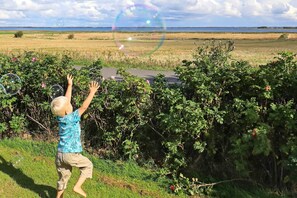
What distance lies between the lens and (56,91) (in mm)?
6242

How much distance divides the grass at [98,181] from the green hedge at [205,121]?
18cm

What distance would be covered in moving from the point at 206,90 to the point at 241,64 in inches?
26.0

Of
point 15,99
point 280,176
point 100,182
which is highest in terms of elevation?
point 15,99

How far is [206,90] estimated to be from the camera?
4734mm

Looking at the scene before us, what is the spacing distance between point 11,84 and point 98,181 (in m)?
2.54

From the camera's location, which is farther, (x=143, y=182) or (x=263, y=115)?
(x=143, y=182)

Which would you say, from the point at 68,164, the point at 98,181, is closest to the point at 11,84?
the point at 98,181

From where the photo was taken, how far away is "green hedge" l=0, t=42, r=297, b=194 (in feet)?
14.2

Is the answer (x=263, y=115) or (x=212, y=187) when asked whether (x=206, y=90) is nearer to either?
(x=263, y=115)

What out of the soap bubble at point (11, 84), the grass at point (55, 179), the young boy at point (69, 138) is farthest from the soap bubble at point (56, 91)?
the young boy at point (69, 138)

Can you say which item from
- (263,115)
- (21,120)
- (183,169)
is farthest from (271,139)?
(21,120)

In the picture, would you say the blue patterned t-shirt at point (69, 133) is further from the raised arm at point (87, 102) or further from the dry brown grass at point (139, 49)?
the dry brown grass at point (139, 49)

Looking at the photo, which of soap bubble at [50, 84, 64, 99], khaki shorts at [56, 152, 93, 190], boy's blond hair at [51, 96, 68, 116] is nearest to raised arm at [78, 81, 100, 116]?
boy's blond hair at [51, 96, 68, 116]

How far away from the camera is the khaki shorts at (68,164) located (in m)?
4.38
